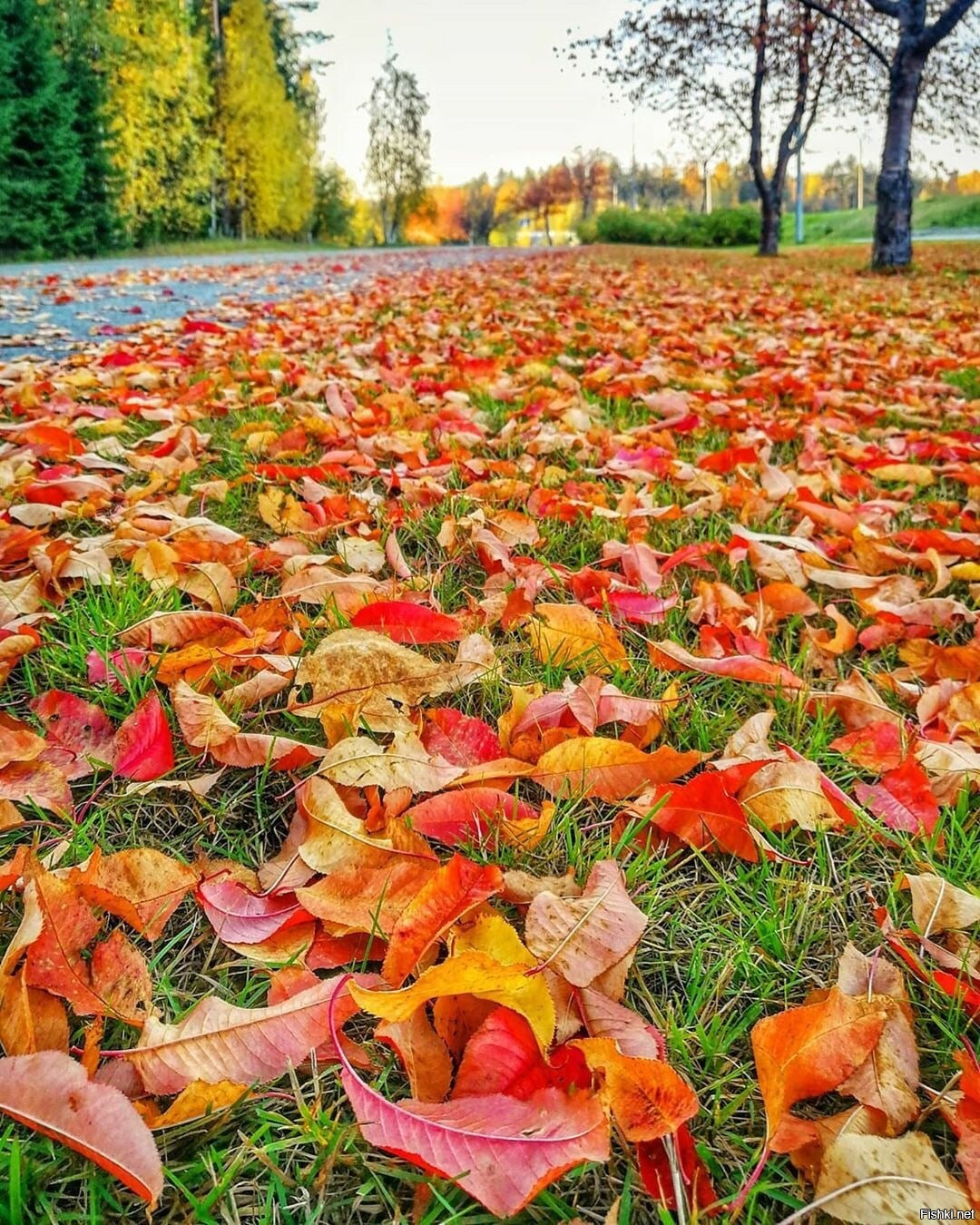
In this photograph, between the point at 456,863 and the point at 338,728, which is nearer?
the point at 456,863

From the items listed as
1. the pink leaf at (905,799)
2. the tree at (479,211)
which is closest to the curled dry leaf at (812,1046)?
the pink leaf at (905,799)

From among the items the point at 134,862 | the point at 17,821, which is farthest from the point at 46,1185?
the point at 17,821

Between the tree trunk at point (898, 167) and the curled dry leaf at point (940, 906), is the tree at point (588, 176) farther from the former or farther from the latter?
the curled dry leaf at point (940, 906)

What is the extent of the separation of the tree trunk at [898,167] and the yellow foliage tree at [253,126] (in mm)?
20087

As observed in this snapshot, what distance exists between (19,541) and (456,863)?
1.31 metres

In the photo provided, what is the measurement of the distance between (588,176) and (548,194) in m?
6.74

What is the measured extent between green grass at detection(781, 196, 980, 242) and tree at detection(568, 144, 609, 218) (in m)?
29.4

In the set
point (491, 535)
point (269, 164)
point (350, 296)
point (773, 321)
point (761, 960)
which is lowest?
point (761, 960)

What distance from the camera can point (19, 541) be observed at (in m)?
1.67

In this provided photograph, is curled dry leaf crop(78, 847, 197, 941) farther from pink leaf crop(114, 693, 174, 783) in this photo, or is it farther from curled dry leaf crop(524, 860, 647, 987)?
curled dry leaf crop(524, 860, 647, 987)

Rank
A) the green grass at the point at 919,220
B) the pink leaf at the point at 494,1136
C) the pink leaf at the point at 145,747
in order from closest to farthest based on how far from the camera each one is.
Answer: the pink leaf at the point at 494,1136
the pink leaf at the point at 145,747
the green grass at the point at 919,220

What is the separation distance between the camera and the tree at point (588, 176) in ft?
218

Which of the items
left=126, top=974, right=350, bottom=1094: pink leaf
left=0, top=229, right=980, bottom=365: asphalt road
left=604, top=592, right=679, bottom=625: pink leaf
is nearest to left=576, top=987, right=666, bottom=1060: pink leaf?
left=126, top=974, right=350, bottom=1094: pink leaf

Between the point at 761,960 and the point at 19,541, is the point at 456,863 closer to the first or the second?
the point at 761,960
